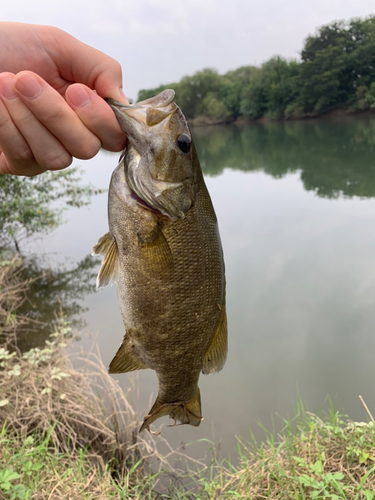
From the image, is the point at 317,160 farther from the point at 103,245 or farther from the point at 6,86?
the point at 6,86

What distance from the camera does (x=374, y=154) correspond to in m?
20.1

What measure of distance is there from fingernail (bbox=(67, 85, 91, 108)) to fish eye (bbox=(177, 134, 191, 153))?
0.38 metres

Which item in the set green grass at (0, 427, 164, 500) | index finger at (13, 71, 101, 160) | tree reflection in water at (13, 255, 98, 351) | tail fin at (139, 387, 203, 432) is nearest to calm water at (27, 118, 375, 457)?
tree reflection in water at (13, 255, 98, 351)

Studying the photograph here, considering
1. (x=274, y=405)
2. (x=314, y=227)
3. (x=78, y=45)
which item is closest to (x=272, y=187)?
→ (x=314, y=227)

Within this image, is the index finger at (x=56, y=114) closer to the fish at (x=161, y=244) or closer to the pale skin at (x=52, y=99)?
the pale skin at (x=52, y=99)

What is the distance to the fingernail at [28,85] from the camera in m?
1.25

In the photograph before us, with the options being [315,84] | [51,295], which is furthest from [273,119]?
[51,295]

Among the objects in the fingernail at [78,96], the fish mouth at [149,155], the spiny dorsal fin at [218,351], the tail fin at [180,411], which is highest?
the fingernail at [78,96]

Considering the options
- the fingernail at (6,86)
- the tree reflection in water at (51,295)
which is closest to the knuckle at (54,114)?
the fingernail at (6,86)

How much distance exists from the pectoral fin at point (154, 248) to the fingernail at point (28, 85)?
62 centimetres

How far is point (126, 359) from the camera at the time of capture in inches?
62.9

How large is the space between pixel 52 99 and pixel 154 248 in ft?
2.17

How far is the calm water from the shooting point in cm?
488

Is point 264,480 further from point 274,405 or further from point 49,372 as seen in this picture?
point 49,372
